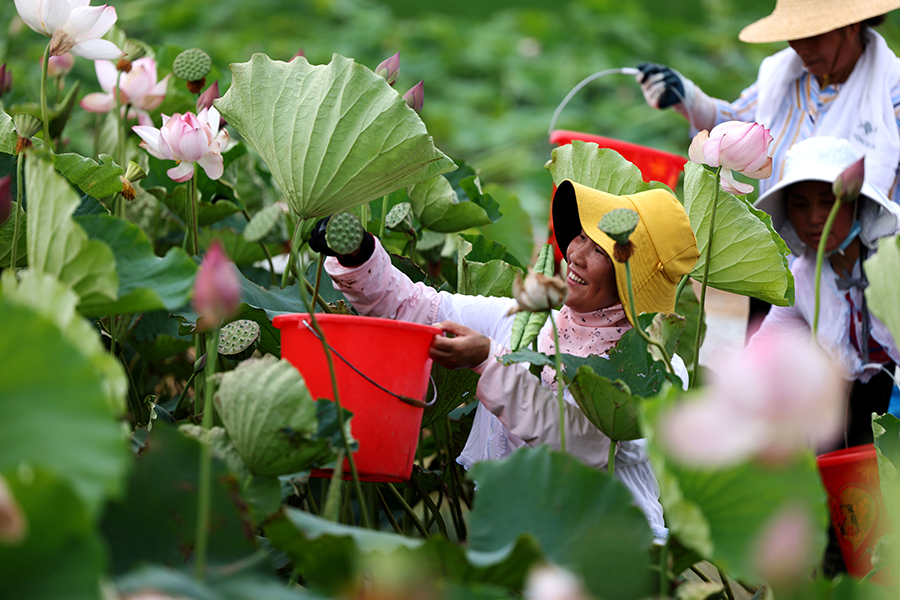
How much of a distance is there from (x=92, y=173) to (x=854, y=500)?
1019mm

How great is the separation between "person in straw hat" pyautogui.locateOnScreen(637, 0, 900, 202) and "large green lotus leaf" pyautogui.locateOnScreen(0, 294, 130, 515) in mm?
1283

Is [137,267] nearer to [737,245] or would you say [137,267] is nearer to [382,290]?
[382,290]

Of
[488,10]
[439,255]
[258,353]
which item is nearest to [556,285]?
[258,353]

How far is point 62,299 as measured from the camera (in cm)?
54

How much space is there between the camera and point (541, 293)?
0.65 m

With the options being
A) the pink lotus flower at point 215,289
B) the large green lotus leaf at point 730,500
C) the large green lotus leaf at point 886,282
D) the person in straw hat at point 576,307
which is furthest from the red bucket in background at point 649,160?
the pink lotus flower at point 215,289

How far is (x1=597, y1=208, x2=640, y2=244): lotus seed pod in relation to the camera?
2.25 feet

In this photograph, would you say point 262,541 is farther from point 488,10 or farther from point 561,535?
point 488,10

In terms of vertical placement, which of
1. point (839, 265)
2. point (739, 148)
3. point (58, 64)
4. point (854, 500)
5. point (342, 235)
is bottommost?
point (854, 500)

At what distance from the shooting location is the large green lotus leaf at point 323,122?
0.90 m

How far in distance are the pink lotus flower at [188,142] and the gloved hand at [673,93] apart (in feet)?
2.89

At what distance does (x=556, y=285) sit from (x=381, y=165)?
34 centimetres

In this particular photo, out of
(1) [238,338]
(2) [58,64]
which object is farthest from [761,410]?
(2) [58,64]

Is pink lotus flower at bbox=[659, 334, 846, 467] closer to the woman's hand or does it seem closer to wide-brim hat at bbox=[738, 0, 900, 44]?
the woman's hand
